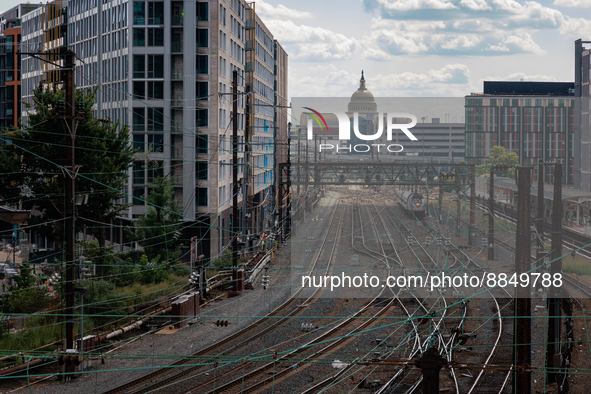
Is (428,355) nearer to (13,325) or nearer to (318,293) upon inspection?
(13,325)

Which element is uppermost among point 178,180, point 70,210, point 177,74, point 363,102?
point 177,74

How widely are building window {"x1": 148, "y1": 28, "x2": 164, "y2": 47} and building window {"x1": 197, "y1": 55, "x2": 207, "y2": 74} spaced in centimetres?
251

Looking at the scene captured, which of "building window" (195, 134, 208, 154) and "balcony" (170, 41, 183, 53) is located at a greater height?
"balcony" (170, 41, 183, 53)

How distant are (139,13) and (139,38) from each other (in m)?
1.56

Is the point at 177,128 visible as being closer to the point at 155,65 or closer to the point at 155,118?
the point at 155,118

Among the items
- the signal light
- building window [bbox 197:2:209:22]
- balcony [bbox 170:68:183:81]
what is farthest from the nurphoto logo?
the signal light

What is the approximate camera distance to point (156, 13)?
40.2 metres

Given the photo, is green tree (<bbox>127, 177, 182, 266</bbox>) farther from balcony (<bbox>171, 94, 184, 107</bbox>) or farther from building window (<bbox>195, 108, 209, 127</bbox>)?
balcony (<bbox>171, 94, 184, 107</bbox>)

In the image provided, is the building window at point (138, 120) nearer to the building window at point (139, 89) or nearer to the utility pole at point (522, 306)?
the building window at point (139, 89)

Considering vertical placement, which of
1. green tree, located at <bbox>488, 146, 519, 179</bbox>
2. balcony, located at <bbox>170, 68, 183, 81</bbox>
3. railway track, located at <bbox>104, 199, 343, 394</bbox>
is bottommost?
railway track, located at <bbox>104, 199, 343, 394</bbox>

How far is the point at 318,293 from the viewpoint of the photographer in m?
27.7

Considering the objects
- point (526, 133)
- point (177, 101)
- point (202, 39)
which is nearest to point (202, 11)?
point (202, 39)

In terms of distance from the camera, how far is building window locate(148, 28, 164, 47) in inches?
1585

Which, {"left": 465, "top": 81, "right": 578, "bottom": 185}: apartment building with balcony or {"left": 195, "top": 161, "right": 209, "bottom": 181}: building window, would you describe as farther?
{"left": 465, "top": 81, "right": 578, "bottom": 185}: apartment building with balcony
